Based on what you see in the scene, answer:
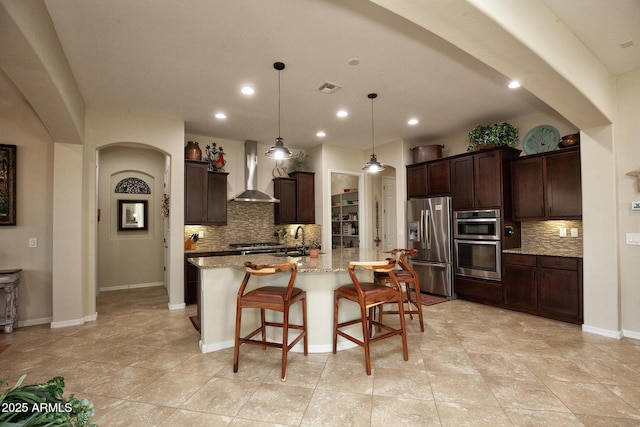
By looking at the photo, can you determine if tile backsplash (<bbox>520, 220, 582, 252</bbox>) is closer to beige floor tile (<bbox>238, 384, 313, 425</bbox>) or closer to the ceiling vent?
the ceiling vent

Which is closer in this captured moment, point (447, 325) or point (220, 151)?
point (447, 325)

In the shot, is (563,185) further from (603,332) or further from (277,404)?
(277,404)

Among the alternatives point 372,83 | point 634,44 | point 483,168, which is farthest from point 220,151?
point 634,44

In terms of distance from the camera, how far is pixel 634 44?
287 centimetres

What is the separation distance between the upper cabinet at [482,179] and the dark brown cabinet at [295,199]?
8.81 feet

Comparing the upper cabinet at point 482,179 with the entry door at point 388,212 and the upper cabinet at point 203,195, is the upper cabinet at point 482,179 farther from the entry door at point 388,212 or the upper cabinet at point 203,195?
the upper cabinet at point 203,195

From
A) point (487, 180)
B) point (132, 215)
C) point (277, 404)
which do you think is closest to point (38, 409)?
point (277, 404)

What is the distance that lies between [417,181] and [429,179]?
24 centimetres

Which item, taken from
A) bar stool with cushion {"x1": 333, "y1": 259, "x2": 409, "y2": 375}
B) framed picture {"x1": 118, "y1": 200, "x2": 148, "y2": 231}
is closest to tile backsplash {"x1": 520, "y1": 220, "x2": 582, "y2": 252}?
bar stool with cushion {"x1": 333, "y1": 259, "x2": 409, "y2": 375}

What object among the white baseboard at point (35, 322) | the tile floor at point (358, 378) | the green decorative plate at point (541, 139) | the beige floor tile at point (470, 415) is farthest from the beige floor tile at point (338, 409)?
the green decorative plate at point (541, 139)

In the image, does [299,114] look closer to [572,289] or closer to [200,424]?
[200,424]

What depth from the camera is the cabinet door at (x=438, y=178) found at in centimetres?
520

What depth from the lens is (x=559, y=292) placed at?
384 cm

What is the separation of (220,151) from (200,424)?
4618 mm
